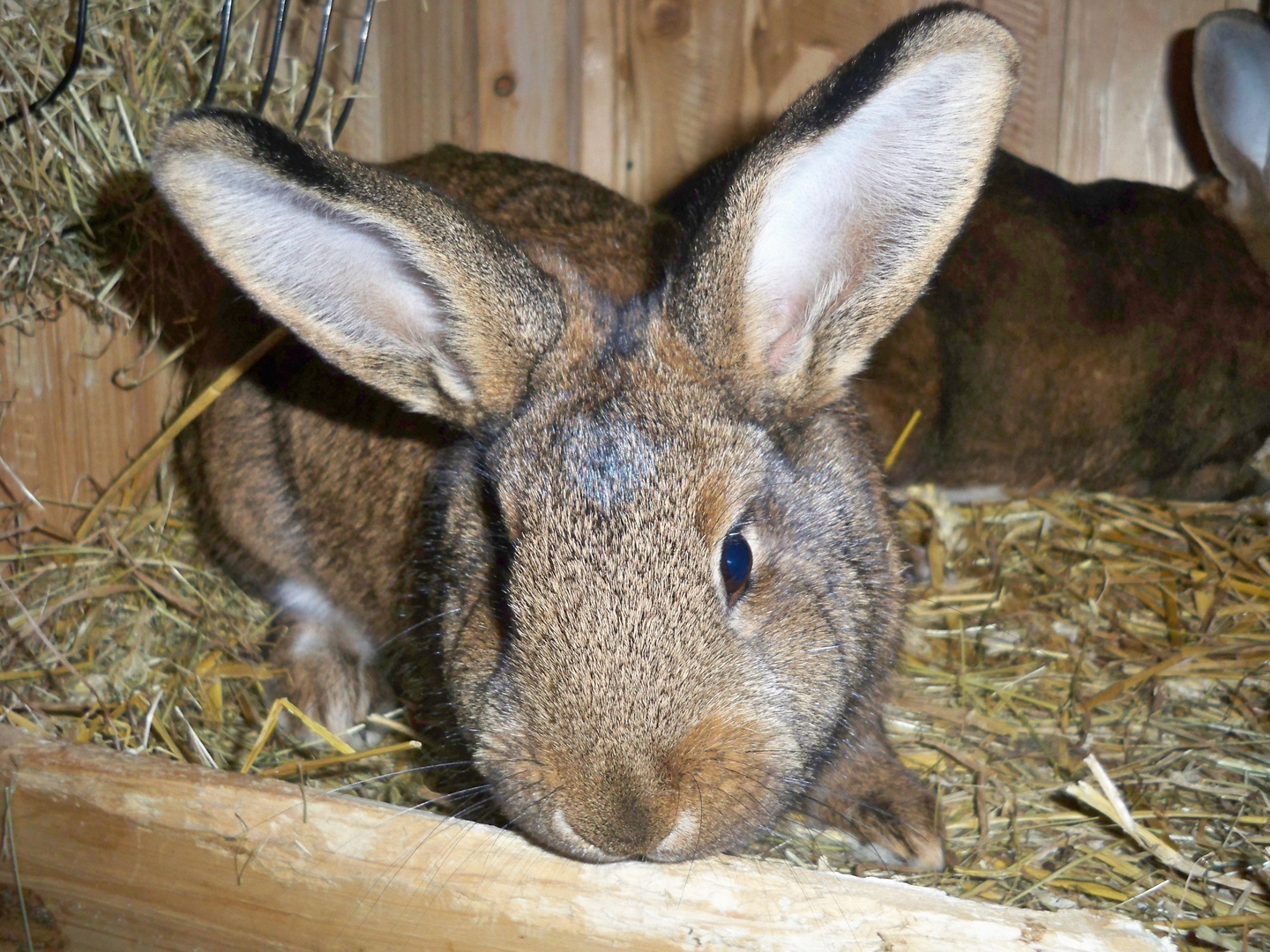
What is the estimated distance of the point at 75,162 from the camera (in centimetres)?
311

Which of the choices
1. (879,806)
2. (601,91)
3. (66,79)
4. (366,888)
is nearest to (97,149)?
(66,79)

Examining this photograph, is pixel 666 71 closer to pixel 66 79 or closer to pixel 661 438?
pixel 66 79

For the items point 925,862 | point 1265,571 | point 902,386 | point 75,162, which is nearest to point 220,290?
point 75,162

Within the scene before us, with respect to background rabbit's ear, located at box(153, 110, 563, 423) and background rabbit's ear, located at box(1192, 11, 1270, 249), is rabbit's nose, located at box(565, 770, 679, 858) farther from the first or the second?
background rabbit's ear, located at box(1192, 11, 1270, 249)

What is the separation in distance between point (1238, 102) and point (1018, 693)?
250 cm

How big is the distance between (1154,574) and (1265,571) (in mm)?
323

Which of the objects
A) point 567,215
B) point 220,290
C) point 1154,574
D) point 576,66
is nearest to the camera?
point 567,215

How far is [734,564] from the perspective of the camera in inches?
79.7

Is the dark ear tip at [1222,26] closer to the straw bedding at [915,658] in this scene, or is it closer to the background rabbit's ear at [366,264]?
the straw bedding at [915,658]

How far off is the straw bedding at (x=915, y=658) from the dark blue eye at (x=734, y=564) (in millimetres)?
757

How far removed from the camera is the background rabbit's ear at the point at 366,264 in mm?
2010

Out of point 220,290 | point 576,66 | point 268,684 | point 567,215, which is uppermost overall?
point 576,66

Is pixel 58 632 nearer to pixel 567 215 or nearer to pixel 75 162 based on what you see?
pixel 75 162

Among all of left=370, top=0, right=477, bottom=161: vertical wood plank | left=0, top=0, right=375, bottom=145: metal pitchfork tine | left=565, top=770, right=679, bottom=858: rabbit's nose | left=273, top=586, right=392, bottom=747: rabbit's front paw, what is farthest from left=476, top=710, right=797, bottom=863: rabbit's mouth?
left=370, top=0, right=477, bottom=161: vertical wood plank
